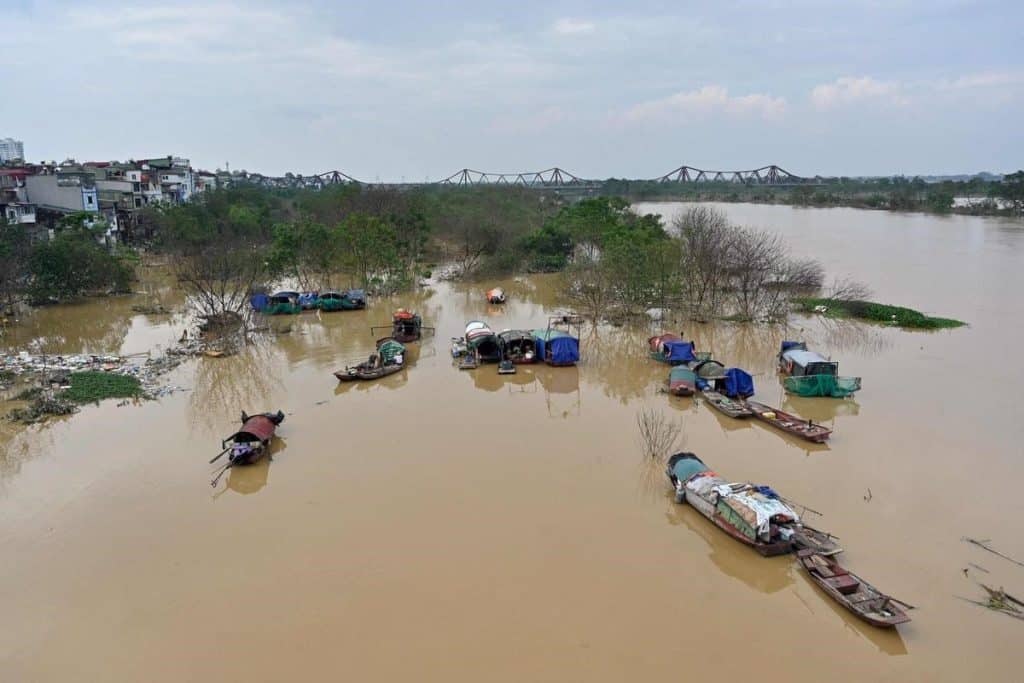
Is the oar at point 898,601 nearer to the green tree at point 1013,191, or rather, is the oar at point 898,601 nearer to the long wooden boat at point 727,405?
the long wooden boat at point 727,405

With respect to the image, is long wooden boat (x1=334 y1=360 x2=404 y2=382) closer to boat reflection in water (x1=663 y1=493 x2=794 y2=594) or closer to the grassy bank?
boat reflection in water (x1=663 y1=493 x2=794 y2=594)

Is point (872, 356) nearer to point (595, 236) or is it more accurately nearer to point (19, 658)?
point (595, 236)

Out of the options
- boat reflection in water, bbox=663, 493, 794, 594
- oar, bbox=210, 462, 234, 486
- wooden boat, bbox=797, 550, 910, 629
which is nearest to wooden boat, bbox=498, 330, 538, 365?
oar, bbox=210, 462, 234, 486

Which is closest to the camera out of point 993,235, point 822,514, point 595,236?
point 822,514

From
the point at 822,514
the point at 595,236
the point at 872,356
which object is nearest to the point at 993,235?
the point at 595,236

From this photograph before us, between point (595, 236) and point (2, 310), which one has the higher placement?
point (595, 236)

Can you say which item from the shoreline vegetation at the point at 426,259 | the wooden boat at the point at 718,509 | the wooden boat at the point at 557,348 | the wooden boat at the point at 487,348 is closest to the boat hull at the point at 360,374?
the wooden boat at the point at 487,348

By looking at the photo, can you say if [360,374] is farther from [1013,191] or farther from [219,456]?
[1013,191]
